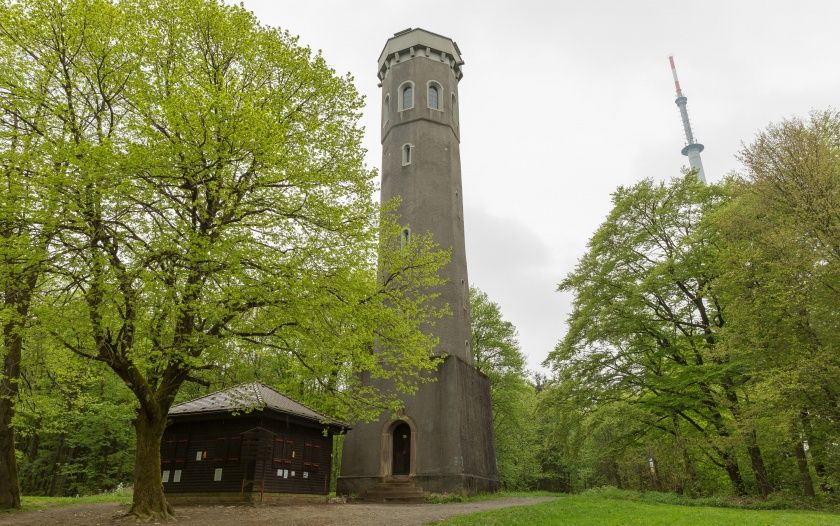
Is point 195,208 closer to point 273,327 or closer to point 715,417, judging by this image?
point 273,327

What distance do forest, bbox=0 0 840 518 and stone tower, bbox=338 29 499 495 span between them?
22.6 ft

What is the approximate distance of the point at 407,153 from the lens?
94.2 ft

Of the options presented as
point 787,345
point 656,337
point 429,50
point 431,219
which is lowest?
point 787,345

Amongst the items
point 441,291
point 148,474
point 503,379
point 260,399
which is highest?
point 441,291

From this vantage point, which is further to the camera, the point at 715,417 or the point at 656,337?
the point at 656,337

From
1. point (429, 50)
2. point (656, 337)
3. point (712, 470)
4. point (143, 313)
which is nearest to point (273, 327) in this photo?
point (143, 313)

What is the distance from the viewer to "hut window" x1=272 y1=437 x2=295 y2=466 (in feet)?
67.8

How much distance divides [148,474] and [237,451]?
23.1 ft

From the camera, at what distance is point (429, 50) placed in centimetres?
3075

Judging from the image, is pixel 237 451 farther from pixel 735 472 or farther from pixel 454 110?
pixel 454 110

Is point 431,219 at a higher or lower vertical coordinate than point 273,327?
higher

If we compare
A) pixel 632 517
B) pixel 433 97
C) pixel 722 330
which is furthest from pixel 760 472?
pixel 433 97

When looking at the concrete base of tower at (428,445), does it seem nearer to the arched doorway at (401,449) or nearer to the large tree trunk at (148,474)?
the arched doorway at (401,449)

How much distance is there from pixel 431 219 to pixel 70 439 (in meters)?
26.9
